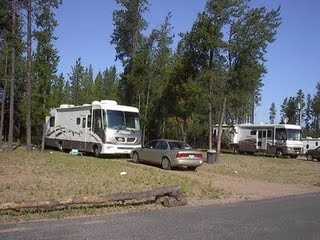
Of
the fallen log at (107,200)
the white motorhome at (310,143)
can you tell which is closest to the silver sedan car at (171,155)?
the fallen log at (107,200)

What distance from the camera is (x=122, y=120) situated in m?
26.5

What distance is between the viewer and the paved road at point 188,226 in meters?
8.98

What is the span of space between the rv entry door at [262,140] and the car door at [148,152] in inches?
832

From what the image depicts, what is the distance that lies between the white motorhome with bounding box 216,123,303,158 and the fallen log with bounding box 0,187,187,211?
29362 mm

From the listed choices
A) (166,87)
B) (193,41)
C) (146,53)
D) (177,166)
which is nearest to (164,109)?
(166,87)

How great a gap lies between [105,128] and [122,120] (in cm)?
119

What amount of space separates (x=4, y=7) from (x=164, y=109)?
17.9 m

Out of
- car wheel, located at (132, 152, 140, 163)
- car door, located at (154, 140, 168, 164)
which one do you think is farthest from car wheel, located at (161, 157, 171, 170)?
car wheel, located at (132, 152, 140, 163)

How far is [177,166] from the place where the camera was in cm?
2278

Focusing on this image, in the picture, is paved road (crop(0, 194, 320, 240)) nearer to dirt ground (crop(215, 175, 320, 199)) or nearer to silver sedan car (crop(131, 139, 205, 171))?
dirt ground (crop(215, 175, 320, 199))

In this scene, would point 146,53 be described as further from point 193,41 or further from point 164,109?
point 193,41

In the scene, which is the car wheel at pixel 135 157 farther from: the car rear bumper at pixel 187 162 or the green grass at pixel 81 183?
the green grass at pixel 81 183

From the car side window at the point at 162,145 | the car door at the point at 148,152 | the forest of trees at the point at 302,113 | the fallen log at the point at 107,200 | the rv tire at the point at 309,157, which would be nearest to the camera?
the fallen log at the point at 107,200

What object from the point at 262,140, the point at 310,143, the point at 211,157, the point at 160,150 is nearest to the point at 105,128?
the point at 160,150
